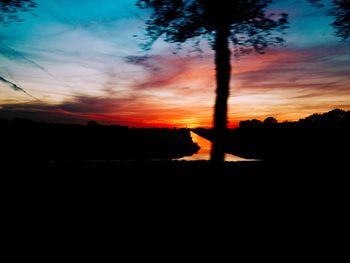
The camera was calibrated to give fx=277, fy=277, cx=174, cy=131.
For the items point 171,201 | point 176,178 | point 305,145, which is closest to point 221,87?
point 176,178

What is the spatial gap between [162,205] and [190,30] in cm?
572

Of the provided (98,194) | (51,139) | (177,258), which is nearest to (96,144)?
(51,139)

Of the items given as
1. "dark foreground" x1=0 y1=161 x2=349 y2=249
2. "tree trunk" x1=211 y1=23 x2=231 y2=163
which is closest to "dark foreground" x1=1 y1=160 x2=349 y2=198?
"dark foreground" x1=0 y1=161 x2=349 y2=249

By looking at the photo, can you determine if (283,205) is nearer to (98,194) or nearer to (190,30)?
(98,194)

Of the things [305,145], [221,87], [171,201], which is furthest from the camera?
[305,145]

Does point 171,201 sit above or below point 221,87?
below

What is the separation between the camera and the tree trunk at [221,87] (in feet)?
25.6

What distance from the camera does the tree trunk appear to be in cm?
780

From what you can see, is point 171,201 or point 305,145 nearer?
point 171,201

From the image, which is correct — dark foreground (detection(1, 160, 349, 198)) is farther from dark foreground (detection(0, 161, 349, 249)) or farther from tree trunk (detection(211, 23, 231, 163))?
tree trunk (detection(211, 23, 231, 163))

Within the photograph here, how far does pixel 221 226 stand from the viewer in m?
6.47

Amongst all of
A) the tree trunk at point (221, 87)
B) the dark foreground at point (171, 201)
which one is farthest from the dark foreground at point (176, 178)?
the tree trunk at point (221, 87)

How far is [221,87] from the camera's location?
25.7 ft

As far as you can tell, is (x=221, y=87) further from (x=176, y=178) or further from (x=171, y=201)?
(x=171, y=201)
